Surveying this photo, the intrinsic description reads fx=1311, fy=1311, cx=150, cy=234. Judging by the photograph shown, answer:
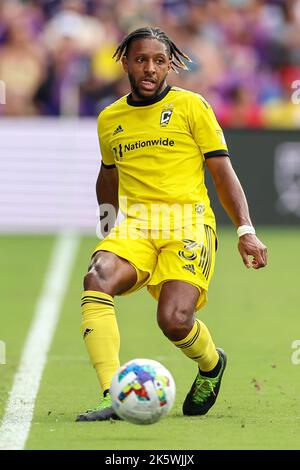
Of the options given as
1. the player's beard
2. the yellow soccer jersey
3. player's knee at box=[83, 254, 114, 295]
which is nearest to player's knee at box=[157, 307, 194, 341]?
player's knee at box=[83, 254, 114, 295]

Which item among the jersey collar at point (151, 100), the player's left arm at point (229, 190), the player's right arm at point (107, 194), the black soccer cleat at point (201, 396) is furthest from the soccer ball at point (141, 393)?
the jersey collar at point (151, 100)

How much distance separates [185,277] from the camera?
23.0 ft

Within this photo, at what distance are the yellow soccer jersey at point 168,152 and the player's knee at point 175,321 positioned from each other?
1.79 feet

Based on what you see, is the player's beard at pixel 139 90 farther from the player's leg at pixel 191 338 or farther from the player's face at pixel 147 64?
the player's leg at pixel 191 338

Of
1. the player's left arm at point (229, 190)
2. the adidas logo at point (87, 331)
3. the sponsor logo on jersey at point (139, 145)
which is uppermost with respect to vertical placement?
the sponsor logo on jersey at point (139, 145)

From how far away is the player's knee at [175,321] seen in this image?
685cm

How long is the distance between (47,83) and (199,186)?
1247 centimetres

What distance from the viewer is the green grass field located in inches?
251

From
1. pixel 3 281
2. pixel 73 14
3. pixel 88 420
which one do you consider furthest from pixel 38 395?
pixel 73 14

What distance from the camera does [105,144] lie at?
7.46m

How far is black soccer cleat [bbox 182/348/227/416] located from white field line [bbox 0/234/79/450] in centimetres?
86

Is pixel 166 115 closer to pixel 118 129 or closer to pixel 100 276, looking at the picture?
pixel 118 129

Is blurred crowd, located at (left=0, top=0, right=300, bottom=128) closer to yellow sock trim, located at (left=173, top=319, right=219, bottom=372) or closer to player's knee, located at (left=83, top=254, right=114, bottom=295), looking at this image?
yellow sock trim, located at (left=173, top=319, right=219, bottom=372)

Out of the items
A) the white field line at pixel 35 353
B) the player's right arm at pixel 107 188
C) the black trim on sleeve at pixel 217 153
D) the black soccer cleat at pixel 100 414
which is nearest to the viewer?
the white field line at pixel 35 353
